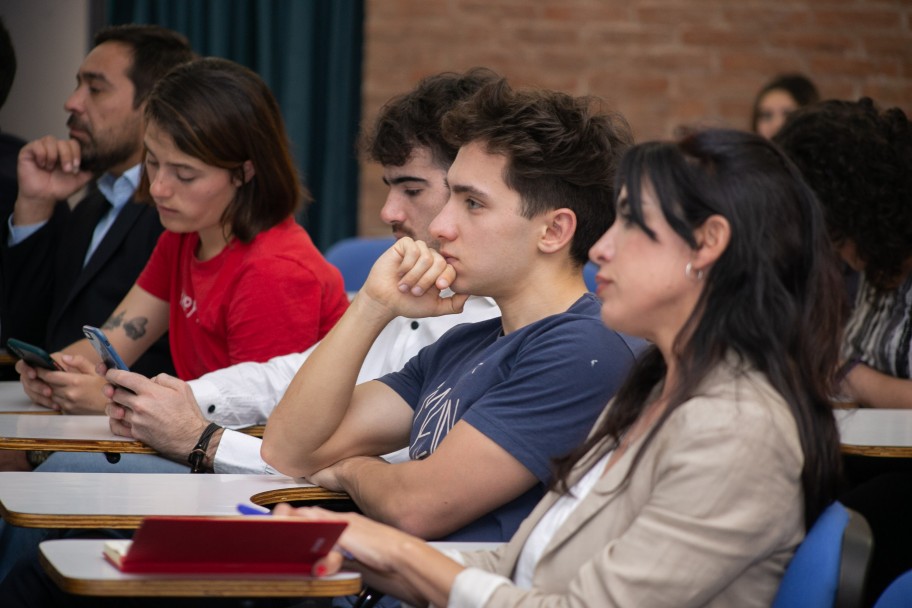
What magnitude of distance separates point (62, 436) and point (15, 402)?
0.55 m

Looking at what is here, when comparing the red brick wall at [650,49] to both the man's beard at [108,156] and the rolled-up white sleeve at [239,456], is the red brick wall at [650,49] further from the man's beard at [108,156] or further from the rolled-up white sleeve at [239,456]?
the rolled-up white sleeve at [239,456]

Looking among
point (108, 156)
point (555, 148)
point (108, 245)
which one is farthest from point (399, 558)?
point (108, 156)

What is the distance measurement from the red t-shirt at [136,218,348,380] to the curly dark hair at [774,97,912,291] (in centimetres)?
118

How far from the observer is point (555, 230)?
6.06 feet

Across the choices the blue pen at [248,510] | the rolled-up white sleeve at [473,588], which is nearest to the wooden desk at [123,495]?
the blue pen at [248,510]

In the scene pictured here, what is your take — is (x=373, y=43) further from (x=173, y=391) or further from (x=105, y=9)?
(x=173, y=391)

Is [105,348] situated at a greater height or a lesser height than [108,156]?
lesser

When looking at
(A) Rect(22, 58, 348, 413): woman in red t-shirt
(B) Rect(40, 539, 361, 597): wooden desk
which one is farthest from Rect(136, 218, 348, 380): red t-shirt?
(B) Rect(40, 539, 361, 597): wooden desk

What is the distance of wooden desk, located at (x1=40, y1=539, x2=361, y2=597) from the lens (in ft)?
4.23

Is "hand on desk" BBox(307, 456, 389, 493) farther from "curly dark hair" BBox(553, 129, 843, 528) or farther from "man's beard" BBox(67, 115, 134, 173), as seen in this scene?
"man's beard" BBox(67, 115, 134, 173)

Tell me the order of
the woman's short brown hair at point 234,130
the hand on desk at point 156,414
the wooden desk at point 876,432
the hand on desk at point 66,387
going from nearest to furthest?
the wooden desk at point 876,432
the hand on desk at point 156,414
the hand on desk at point 66,387
the woman's short brown hair at point 234,130

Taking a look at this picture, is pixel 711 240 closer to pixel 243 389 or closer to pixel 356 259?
pixel 243 389

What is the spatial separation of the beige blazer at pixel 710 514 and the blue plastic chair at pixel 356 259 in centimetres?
234

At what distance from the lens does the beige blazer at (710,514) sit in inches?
50.1
